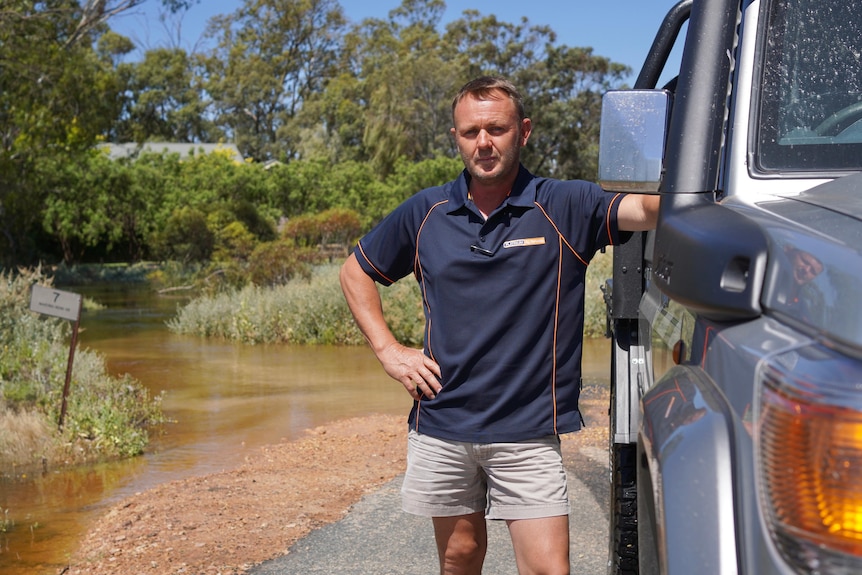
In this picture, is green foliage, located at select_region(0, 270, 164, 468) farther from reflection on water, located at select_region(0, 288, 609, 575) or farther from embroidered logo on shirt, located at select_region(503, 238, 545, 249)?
embroidered logo on shirt, located at select_region(503, 238, 545, 249)

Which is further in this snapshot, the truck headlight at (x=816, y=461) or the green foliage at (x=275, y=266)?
the green foliage at (x=275, y=266)

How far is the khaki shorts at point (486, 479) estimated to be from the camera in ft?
10.9

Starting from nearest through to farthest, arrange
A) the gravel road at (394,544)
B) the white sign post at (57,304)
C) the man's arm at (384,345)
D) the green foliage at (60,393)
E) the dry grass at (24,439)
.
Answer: the man's arm at (384,345), the gravel road at (394,544), the dry grass at (24,439), the white sign post at (57,304), the green foliage at (60,393)

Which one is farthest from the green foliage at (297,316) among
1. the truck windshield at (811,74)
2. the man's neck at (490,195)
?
the truck windshield at (811,74)

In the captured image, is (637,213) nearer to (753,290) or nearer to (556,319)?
(556,319)

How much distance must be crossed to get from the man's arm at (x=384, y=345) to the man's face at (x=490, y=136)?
606 mm

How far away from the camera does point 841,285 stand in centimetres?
146

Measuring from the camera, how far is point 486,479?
11.6 feet

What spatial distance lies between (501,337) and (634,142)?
0.97 m

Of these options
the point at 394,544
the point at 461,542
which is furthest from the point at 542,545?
the point at 394,544

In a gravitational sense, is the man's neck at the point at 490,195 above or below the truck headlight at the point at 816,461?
above

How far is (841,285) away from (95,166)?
3117cm

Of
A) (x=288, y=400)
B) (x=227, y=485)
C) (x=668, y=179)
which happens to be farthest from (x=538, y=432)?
(x=288, y=400)

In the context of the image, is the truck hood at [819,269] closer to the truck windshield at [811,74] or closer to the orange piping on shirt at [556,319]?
the truck windshield at [811,74]
